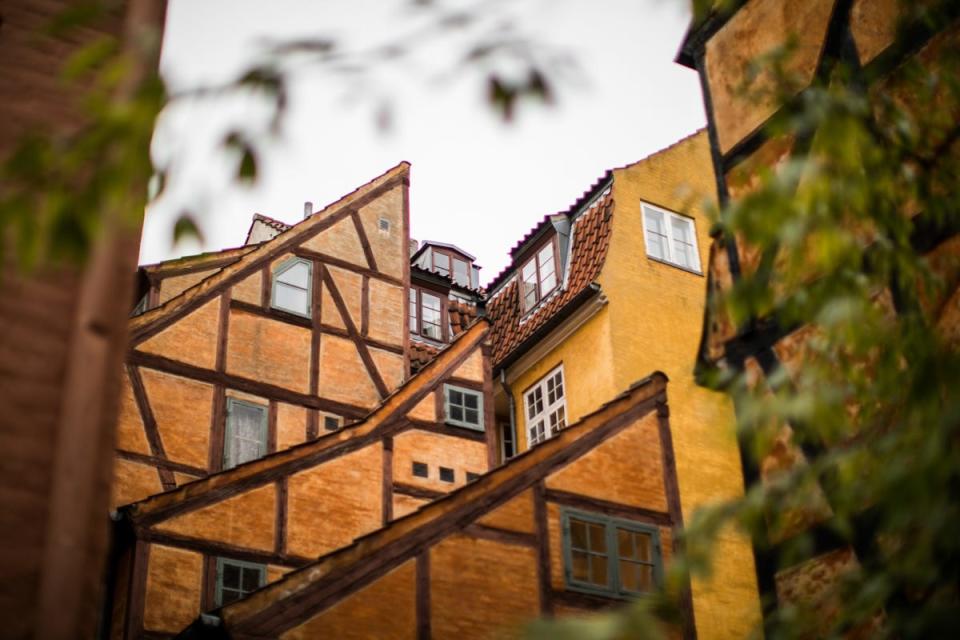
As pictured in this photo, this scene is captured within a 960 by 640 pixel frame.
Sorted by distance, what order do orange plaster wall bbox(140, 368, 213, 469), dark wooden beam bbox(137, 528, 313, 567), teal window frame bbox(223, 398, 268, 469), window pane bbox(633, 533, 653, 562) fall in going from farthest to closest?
1. teal window frame bbox(223, 398, 268, 469)
2. orange plaster wall bbox(140, 368, 213, 469)
3. dark wooden beam bbox(137, 528, 313, 567)
4. window pane bbox(633, 533, 653, 562)

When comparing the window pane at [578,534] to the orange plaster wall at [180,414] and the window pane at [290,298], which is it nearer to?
the orange plaster wall at [180,414]

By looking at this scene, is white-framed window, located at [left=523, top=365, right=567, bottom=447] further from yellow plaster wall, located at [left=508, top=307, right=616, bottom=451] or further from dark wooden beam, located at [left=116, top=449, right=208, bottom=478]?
dark wooden beam, located at [left=116, top=449, right=208, bottom=478]

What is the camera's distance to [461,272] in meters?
28.2

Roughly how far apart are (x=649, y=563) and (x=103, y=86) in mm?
12112

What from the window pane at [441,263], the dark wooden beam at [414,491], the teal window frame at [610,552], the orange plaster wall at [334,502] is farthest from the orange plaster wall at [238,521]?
the window pane at [441,263]

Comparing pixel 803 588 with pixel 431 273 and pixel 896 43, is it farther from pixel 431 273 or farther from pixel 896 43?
pixel 431 273

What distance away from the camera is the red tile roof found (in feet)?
71.1

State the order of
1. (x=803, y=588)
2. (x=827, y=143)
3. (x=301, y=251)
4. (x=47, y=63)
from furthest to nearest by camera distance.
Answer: (x=301, y=251) → (x=803, y=588) → (x=47, y=63) → (x=827, y=143)

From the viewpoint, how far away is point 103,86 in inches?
134

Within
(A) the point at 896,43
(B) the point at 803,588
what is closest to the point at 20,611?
(B) the point at 803,588

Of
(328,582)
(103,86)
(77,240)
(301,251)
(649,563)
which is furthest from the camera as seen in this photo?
(301,251)

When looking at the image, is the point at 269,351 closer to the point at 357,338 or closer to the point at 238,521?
the point at 357,338

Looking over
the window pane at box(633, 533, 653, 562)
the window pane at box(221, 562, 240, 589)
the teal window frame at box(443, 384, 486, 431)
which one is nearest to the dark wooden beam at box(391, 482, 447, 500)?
the teal window frame at box(443, 384, 486, 431)

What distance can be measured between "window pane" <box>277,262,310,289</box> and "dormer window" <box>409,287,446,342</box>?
4223 mm
